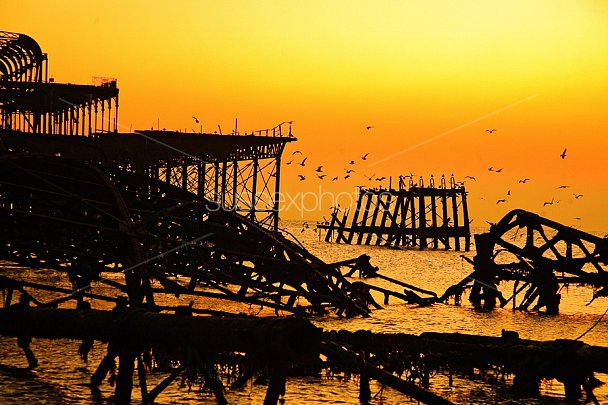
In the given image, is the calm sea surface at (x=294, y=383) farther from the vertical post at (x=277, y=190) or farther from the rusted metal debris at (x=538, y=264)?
the vertical post at (x=277, y=190)

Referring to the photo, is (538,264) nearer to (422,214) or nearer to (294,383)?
(294,383)

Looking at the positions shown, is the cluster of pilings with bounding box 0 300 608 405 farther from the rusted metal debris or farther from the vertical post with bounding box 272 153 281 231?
the vertical post with bounding box 272 153 281 231

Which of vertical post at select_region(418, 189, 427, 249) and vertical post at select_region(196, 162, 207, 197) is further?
vertical post at select_region(418, 189, 427, 249)

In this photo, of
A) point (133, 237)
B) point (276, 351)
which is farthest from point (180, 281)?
point (276, 351)

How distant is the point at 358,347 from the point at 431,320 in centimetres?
1416

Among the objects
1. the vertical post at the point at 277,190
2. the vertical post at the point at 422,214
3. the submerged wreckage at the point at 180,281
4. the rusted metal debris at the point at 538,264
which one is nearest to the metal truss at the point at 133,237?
the submerged wreckage at the point at 180,281

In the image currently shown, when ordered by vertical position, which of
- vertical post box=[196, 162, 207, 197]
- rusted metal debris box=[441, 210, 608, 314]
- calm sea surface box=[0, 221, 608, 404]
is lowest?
calm sea surface box=[0, 221, 608, 404]

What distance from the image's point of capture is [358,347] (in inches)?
663

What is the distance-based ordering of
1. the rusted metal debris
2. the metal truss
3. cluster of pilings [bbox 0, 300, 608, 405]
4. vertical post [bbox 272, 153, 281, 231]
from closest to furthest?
cluster of pilings [bbox 0, 300, 608, 405] → the metal truss → the rusted metal debris → vertical post [bbox 272, 153, 281, 231]

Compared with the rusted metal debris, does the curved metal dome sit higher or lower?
higher

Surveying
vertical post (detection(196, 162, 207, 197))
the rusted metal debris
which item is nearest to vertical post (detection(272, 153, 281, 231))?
vertical post (detection(196, 162, 207, 197))

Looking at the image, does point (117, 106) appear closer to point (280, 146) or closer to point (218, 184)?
point (280, 146)

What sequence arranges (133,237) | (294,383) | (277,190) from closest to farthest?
(294,383) < (133,237) < (277,190)

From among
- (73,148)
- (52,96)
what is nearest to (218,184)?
(52,96)
